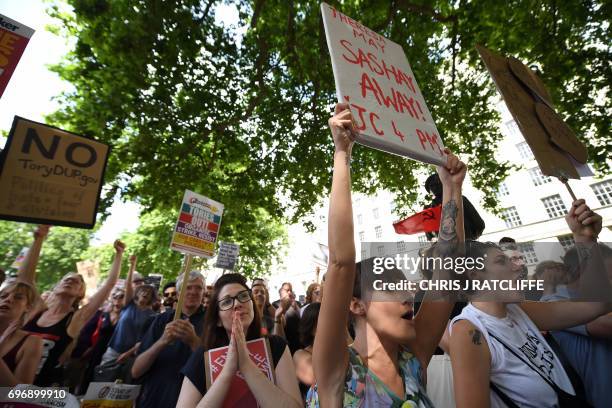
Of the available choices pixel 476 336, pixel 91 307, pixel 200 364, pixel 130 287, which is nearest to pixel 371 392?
pixel 476 336

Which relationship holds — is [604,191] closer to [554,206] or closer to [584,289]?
[554,206]

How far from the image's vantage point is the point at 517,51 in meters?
5.88

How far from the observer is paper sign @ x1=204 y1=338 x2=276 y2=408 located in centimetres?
181

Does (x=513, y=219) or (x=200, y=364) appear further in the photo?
(x=513, y=219)

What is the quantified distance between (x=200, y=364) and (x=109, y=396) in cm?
89

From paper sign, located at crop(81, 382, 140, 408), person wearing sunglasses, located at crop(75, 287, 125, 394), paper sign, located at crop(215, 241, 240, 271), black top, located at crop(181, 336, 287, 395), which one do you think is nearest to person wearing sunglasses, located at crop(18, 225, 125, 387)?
person wearing sunglasses, located at crop(75, 287, 125, 394)

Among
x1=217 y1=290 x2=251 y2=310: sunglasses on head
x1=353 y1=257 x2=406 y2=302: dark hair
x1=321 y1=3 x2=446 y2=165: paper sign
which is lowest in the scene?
x1=217 y1=290 x2=251 y2=310: sunglasses on head

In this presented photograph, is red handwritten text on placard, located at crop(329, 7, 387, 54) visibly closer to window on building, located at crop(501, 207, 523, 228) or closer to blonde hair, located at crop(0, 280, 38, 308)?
blonde hair, located at crop(0, 280, 38, 308)

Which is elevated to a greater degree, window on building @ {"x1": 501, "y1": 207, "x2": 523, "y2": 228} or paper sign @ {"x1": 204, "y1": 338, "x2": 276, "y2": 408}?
window on building @ {"x1": 501, "y1": 207, "x2": 523, "y2": 228}

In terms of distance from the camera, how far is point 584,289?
2064mm

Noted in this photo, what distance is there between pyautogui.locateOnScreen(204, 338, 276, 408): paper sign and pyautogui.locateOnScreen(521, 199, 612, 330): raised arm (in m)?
1.87

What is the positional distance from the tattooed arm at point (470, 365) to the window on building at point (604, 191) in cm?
2780

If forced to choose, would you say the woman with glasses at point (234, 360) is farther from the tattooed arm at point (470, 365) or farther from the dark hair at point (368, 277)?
the tattooed arm at point (470, 365)

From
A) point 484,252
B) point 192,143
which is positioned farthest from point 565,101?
point 192,143
